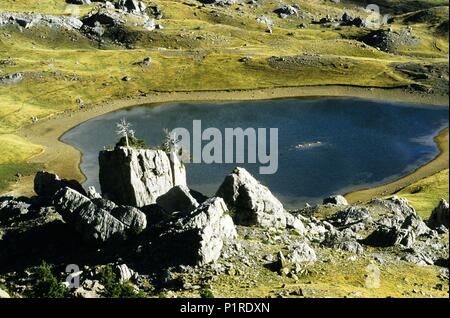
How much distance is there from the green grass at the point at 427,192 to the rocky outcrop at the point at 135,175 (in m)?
52.2

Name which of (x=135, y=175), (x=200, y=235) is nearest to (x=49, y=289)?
(x=200, y=235)

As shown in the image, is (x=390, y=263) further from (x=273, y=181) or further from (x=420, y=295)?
(x=273, y=181)

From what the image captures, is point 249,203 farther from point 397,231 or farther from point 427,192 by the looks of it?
point 427,192

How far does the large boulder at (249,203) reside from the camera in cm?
7819

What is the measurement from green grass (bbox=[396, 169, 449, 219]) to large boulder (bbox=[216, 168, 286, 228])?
4039 cm

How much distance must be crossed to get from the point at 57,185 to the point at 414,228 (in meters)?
57.0

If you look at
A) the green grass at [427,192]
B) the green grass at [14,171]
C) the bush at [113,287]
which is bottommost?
the green grass at [14,171]

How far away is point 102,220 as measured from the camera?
71562 millimetres

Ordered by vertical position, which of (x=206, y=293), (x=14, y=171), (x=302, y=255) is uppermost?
(x=206, y=293)

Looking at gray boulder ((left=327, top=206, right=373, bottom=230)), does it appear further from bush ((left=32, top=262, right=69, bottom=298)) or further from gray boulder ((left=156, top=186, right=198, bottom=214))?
bush ((left=32, top=262, right=69, bottom=298))

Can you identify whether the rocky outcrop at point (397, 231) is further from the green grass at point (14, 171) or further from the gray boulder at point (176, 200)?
the green grass at point (14, 171)

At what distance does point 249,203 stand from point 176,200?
36.5 feet

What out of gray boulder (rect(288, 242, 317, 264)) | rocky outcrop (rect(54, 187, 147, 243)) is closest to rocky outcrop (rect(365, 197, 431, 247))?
gray boulder (rect(288, 242, 317, 264))

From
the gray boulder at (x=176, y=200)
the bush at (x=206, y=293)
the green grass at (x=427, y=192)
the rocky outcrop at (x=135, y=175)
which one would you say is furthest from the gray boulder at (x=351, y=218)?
the bush at (x=206, y=293)
